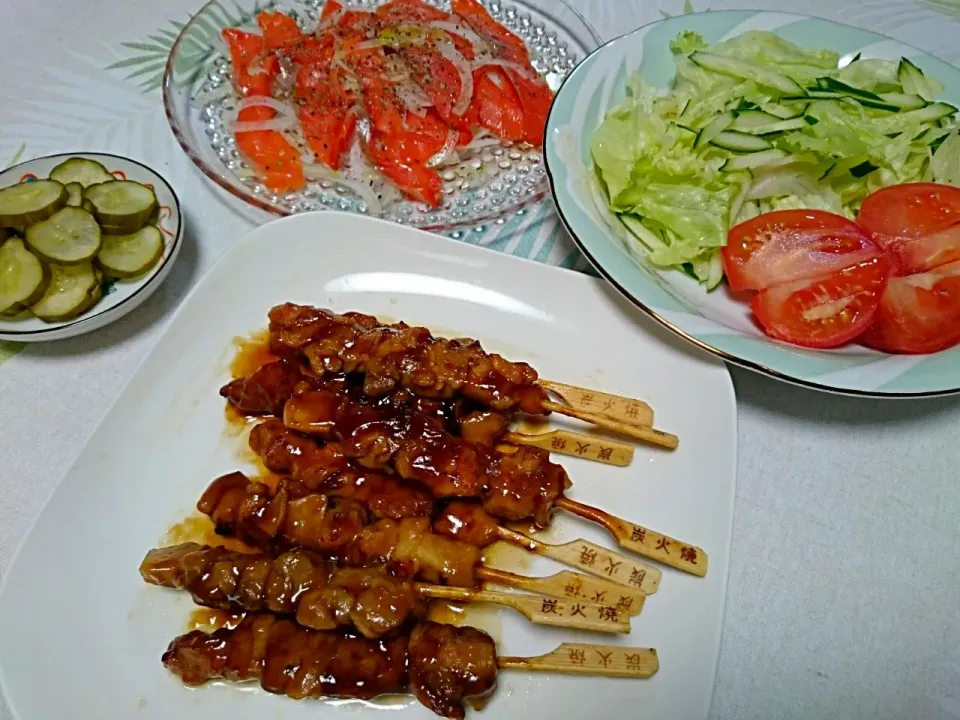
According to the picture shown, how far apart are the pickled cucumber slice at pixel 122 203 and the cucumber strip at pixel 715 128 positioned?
9.65 ft

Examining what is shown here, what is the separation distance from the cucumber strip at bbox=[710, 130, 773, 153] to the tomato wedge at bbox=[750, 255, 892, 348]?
0.83 m

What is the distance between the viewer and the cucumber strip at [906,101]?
12.6ft

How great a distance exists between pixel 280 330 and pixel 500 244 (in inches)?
54.8

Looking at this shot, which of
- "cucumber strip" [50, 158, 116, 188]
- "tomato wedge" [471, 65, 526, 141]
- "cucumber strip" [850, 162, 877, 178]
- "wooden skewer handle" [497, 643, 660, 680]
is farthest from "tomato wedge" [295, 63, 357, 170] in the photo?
"wooden skewer handle" [497, 643, 660, 680]

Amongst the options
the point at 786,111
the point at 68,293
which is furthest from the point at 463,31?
the point at 68,293

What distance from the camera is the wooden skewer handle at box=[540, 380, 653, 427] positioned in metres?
3.22

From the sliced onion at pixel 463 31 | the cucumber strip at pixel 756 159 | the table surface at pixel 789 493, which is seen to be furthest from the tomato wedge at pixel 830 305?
the sliced onion at pixel 463 31

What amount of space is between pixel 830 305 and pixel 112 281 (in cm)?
350

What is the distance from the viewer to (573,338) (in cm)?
358

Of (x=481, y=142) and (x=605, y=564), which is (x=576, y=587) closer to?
(x=605, y=564)

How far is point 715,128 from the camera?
375 centimetres

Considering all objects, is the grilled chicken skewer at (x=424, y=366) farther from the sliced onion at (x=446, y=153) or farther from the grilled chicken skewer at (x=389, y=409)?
the sliced onion at (x=446, y=153)

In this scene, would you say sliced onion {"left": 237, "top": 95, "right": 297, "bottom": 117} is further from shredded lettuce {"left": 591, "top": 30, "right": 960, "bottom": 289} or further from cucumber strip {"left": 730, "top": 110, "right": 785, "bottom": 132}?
cucumber strip {"left": 730, "top": 110, "right": 785, "bottom": 132}

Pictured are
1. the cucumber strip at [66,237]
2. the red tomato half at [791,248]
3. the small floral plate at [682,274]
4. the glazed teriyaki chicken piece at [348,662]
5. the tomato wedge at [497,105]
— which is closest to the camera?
the glazed teriyaki chicken piece at [348,662]
